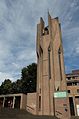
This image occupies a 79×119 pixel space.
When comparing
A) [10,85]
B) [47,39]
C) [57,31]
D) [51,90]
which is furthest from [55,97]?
[10,85]

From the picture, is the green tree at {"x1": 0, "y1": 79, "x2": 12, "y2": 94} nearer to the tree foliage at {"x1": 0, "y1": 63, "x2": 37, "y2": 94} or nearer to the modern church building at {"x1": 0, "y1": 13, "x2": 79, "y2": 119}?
the tree foliage at {"x1": 0, "y1": 63, "x2": 37, "y2": 94}

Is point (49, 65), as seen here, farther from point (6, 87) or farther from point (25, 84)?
point (6, 87)

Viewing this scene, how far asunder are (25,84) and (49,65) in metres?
13.6

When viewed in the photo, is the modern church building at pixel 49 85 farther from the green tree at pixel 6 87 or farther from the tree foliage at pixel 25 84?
the green tree at pixel 6 87

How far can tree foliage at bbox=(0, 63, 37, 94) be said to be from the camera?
140 feet

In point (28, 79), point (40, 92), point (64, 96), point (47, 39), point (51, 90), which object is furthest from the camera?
point (28, 79)

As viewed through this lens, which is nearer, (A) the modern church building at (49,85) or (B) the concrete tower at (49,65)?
(A) the modern church building at (49,85)

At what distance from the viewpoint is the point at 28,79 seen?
4284 cm

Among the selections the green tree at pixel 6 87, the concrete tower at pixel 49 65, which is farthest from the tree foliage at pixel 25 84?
the concrete tower at pixel 49 65

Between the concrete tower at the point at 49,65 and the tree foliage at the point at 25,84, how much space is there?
9314mm

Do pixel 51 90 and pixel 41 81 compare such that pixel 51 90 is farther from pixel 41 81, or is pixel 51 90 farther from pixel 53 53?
pixel 53 53

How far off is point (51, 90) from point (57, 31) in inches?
564

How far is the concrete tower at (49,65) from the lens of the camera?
1138 inches

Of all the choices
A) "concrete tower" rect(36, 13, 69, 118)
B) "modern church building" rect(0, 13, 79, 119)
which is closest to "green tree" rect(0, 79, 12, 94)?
"modern church building" rect(0, 13, 79, 119)
